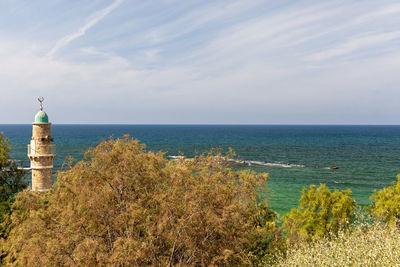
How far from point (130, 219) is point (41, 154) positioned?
16956 mm

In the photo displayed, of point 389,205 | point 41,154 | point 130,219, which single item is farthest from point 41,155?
point 389,205

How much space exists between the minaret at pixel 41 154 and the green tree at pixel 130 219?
1110 centimetres

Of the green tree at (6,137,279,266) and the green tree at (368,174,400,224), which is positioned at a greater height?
the green tree at (6,137,279,266)

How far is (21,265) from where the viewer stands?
1413cm

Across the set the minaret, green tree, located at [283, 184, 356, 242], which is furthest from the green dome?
green tree, located at [283, 184, 356, 242]

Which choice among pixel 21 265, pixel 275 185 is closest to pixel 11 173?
pixel 21 265

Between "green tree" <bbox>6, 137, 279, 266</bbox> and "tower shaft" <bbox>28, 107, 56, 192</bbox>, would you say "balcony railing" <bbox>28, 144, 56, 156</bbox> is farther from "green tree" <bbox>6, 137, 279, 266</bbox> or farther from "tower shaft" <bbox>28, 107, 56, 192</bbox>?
"green tree" <bbox>6, 137, 279, 266</bbox>

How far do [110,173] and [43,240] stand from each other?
4.07 metres

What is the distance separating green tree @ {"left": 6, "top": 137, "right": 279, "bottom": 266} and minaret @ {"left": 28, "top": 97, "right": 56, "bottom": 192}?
11.1 m

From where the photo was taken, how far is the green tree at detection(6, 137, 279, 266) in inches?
500

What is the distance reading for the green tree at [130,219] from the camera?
12.7 metres

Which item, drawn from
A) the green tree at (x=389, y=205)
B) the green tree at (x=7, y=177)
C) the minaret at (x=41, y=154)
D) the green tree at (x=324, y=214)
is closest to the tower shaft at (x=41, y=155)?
the minaret at (x=41, y=154)

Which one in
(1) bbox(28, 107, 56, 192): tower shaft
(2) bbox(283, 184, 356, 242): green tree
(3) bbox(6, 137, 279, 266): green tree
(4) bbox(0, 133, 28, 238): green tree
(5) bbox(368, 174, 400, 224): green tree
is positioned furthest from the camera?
(4) bbox(0, 133, 28, 238): green tree

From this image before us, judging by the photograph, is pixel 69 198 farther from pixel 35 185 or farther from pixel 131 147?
pixel 35 185
